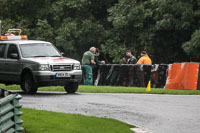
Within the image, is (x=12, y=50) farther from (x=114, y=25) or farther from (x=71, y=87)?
(x=114, y=25)

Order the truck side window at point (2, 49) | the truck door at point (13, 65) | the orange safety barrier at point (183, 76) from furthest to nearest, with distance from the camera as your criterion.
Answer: the orange safety barrier at point (183, 76) < the truck side window at point (2, 49) < the truck door at point (13, 65)

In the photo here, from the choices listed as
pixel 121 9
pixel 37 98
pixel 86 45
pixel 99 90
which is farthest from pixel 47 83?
pixel 86 45

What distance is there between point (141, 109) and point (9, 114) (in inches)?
212

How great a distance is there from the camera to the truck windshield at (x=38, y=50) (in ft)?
58.4

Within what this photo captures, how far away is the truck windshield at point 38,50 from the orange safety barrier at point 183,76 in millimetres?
4920

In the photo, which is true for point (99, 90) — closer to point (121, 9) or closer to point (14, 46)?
point (14, 46)

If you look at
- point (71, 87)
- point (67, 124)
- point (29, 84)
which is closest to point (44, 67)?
point (29, 84)

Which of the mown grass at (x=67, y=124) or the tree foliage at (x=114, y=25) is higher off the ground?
the tree foliage at (x=114, y=25)

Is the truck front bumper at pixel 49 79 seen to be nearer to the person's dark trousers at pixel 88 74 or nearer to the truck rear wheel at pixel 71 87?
the truck rear wheel at pixel 71 87

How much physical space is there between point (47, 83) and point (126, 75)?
22.2 ft

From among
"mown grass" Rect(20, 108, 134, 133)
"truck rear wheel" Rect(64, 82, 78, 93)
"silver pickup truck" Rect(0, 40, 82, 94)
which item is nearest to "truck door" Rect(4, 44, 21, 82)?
"silver pickup truck" Rect(0, 40, 82, 94)

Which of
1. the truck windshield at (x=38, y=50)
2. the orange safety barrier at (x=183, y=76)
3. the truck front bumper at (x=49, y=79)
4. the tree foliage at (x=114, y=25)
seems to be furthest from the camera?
the tree foliage at (x=114, y=25)

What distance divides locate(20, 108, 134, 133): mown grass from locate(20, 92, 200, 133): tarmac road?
592 millimetres


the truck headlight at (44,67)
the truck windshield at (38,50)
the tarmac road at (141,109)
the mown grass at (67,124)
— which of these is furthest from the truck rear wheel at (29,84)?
the mown grass at (67,124)
